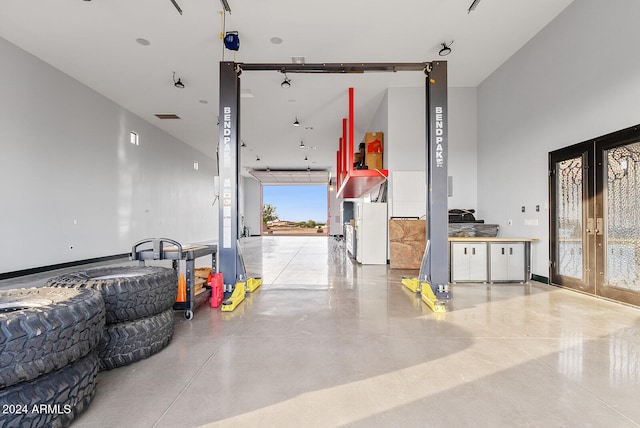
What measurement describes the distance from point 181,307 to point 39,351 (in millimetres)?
1954

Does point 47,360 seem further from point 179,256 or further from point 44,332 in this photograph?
point 179,256

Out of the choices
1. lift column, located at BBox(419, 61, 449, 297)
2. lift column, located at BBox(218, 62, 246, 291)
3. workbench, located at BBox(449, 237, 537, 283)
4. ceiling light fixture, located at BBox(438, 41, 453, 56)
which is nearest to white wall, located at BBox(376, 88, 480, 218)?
ceiling light fixture, located at BBox(438, 41, 453, 56)

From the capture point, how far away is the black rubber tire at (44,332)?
1.32 metres

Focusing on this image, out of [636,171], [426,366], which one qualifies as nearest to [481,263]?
[636,171]

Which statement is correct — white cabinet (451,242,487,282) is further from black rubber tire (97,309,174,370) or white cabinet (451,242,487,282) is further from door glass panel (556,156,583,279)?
black rubber tire (97,309,174,370)

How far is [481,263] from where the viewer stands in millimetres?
5254

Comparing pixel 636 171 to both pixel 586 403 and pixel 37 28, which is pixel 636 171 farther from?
pixel 37 28

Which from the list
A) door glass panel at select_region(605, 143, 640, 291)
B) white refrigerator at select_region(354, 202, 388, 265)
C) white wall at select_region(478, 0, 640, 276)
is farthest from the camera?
white refrigerator at select_region(354, 202, 388, 265)

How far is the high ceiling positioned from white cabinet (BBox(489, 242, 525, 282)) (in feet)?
12.2

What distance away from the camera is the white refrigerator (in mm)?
7219

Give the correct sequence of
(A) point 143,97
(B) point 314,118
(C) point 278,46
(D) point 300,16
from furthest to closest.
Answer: (B) point 314,118 → (A) point 143,97 → (C) point 278,46 → (D) point 300,16

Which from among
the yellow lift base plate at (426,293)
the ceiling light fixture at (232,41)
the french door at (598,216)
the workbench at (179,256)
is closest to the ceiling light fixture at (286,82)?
the ceiling light fixture at (232,41)

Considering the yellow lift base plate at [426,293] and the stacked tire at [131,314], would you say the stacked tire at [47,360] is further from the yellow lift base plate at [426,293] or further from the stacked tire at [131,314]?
the yellow lift base plate at [426,293]

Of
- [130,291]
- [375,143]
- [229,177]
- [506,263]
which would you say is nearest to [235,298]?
[229,177]
